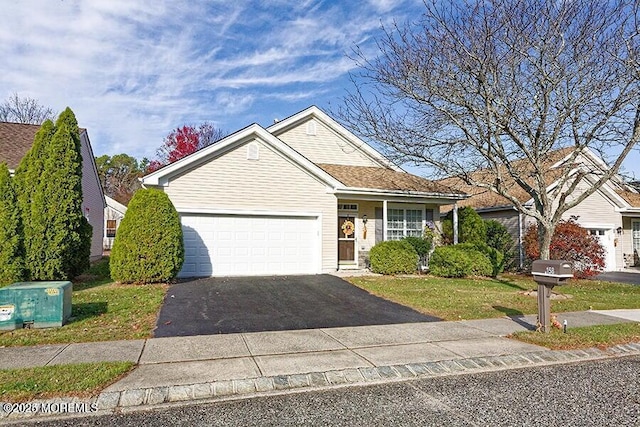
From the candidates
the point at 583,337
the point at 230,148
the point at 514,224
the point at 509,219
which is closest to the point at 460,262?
the point at 514,224

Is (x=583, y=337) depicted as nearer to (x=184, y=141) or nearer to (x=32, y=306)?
(x=32, y=306)

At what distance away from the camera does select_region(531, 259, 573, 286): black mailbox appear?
606 cm

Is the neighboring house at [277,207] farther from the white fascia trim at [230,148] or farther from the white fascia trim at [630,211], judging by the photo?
the white fascia trim at [630,211]

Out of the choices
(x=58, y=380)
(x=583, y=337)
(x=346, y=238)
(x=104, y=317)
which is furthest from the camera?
(x=346, y=238)

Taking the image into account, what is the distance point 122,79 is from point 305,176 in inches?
306

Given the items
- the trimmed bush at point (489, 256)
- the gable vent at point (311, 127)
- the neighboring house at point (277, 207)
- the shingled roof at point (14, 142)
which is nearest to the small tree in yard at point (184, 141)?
the shingled roof at point (14, 142)

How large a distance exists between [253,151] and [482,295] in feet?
27.2

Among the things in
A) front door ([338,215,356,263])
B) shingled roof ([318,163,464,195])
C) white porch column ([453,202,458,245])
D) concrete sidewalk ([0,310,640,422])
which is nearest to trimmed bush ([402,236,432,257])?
white porch column ([453,202,458,245])

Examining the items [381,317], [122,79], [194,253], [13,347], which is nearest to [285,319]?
[381,317]

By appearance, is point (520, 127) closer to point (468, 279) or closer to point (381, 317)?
point (468, 279)

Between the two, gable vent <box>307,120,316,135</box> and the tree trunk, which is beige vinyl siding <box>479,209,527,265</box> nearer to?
the tree trunk

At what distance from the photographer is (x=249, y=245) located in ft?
44.0

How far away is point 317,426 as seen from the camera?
138 inches

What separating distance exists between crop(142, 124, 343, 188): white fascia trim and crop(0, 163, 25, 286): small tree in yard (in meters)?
3.24
